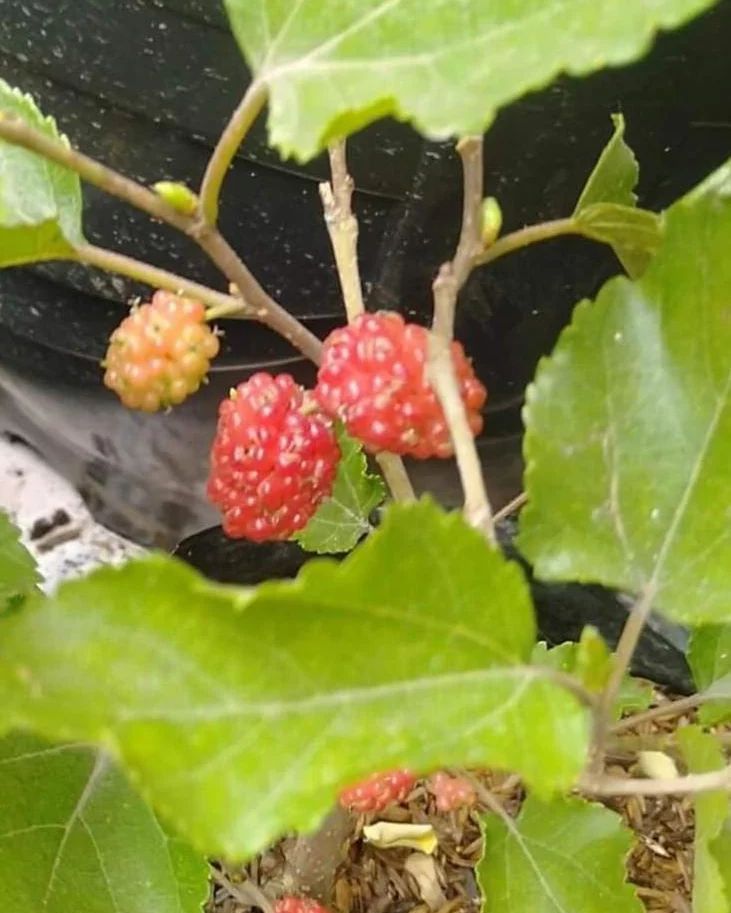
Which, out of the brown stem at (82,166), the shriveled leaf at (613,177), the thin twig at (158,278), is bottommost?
the shriveled leaf at (613,177)

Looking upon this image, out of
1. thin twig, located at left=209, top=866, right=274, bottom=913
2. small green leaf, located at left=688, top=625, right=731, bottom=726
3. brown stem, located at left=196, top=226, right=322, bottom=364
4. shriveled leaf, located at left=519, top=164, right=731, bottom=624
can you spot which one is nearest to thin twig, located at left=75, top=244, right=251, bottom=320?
brown stem, located at left=196, top=226, right=322, bottom=364

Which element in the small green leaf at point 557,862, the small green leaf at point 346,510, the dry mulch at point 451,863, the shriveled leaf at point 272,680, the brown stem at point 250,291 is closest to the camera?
the shriveled leaf at point 272,680

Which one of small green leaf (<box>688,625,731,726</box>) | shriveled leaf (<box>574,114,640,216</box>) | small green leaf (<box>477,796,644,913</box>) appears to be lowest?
small green leaf (<box>477,796,644,913</box>)

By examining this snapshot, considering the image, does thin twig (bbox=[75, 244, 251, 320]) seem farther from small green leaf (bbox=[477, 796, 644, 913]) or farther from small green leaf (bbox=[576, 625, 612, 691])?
small green leaf (bbox=[477, 796, 644, 913])

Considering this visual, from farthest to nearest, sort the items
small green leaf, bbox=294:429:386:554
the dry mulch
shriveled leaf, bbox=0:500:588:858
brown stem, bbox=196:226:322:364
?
the dry mulch
small green leaf, bbox=294:429:386:554
brown stem, bbox=196:226:322:364
shriveled leaf, bbox=0:500:588:858

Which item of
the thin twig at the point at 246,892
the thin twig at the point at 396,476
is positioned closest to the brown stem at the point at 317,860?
the thin twig at the point at 246,892

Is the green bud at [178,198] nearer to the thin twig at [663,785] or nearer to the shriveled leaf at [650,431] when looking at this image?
the shriveled leaf at [650,431]

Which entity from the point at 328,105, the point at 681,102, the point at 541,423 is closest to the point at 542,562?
the point at 541,423
